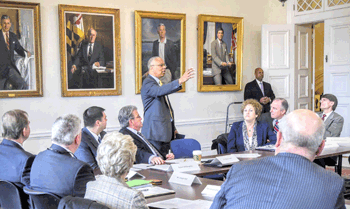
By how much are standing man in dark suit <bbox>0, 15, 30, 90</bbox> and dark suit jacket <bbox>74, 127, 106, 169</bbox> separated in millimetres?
3043

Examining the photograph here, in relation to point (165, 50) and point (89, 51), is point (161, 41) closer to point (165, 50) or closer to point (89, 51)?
point (165, 50)

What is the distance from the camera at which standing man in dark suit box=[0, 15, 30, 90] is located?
20.5 ft

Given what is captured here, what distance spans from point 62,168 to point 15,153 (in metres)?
0.82

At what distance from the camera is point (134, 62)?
7.48 metres

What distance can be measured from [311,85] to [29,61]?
653 centimetres

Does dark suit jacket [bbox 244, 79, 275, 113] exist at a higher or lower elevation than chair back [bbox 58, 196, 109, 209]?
higher

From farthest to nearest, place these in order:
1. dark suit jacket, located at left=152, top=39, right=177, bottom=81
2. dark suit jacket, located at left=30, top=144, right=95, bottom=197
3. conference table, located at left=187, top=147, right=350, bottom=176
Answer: dark suit jacket, located at left=152, top=39, right=177, bottom=81, conference table, located at left=187, top=147, right=350, bottom=176, dark suit jacket, located at left=30, top=144, right=95, bottom=197

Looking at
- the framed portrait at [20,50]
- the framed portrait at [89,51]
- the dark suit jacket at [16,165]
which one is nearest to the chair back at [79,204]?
the dark suit jacket at [16,165]

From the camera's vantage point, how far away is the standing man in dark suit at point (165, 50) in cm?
767

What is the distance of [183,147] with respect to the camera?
4836mm

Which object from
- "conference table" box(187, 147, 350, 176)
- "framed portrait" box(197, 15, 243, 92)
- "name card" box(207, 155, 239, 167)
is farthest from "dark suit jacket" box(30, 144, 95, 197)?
"framed portrait" box(197, 15, 243, 92)

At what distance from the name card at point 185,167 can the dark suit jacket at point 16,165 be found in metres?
1.17

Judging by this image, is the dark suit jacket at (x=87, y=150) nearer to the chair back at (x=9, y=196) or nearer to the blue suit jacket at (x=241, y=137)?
the chair back at (x=9, y=196)

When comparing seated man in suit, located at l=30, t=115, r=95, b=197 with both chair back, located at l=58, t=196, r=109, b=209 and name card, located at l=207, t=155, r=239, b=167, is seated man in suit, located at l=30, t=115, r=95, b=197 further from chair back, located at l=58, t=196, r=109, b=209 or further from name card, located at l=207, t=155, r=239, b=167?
name card, located at l=207, t=155, r=239, b=167
